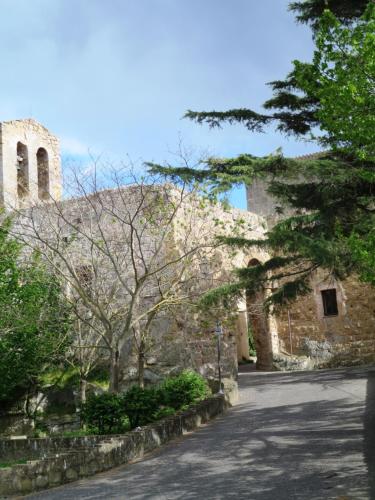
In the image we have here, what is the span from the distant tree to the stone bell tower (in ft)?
28.4

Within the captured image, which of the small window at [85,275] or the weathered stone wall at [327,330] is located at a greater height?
the small window at [85,275]

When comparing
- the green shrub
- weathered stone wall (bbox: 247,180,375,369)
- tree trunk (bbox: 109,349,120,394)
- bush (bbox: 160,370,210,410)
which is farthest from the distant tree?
weathered stone wall (bbox: 247,180,375,369)

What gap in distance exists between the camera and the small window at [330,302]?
2190cm

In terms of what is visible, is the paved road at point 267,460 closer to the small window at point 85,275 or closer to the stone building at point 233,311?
the stone building at point 233,311

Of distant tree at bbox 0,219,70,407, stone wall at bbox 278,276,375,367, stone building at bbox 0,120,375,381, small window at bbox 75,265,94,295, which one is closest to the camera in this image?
distant tree at bbox 0,219,70,407

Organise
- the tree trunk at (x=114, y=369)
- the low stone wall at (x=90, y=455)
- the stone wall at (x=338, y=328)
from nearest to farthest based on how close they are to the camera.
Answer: the low stone wall at (x=90, y=455), the tree trunk at (x=114, y=369), the stone wall at (x=338, y=328)

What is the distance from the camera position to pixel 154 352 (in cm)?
1777

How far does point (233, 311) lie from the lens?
602 inches

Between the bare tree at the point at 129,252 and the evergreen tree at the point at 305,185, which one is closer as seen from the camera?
the evergreen tree at the point at 305,185

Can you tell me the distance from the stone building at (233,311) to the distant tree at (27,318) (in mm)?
1173

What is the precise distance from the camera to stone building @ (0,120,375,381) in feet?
56.6

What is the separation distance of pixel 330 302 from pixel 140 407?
11.9 m

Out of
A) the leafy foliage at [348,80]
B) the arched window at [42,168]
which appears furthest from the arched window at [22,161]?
the leafy foliage at [348,80]

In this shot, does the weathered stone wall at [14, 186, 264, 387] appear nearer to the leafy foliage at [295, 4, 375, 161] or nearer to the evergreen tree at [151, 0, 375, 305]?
the evergreen tree at [151, 0, 375, 305]
